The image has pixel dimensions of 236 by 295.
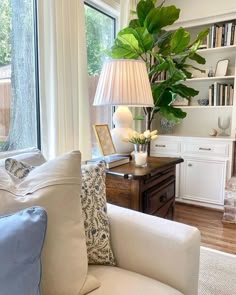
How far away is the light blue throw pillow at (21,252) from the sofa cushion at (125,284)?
12.7 inches

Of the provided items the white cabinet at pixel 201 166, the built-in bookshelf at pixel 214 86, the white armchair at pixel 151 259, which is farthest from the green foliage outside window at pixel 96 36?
the white armchair at pixel 151 259

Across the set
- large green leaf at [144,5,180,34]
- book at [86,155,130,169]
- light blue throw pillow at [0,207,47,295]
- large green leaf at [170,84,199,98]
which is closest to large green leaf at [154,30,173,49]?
large green leaf at [144,5,180,34]

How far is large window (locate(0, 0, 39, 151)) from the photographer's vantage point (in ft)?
5.79

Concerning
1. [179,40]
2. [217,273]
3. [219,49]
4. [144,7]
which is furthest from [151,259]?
[219,49]

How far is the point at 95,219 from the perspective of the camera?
1.05m

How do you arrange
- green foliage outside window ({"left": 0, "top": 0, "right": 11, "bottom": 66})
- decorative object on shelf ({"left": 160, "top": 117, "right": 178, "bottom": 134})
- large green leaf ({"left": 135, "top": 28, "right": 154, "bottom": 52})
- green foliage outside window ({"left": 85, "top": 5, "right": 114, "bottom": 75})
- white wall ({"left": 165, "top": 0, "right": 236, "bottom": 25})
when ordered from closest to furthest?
green foliage outside window ({"left": 0, "top": 0, "right": 11, "bottom": 66})
large green leaf ({"left": 135, "top": 28, "right": 154, "bottom": 52})
green foliage outside window ({"left": 85, "top": 5, "right": 114, "bottom": 75})
white wall ({"left": 165, "top": 0, "right": 236, "bottom": 25})
decorative object on shelf ({"left": 160, "top": 117, "right": 178, "bottom": 134})

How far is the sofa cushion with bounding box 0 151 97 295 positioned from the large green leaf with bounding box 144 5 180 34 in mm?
2103

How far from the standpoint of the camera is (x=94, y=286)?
0.90 meters

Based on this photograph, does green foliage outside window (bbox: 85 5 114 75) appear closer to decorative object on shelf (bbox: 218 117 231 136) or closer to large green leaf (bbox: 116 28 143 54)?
large green leaf (bbox: 116 28 143 54)

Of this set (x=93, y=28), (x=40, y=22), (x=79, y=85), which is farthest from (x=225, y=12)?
(x=40, y=22)

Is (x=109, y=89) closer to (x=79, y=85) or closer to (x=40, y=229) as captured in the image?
(x=79, y=85)

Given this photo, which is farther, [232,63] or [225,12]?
[232,63]

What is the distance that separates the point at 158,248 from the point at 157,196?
76 centimetres

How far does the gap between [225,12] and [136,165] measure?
2.27 metres
